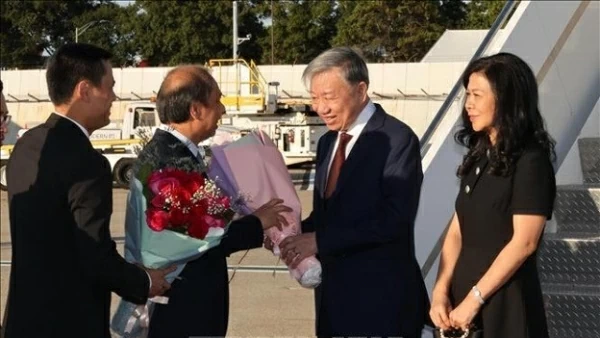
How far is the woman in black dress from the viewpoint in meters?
3.46

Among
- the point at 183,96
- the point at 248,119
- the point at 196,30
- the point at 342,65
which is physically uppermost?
the point at 342,65

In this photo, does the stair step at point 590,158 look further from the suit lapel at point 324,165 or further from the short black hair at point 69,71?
the short black hair at point 69,71

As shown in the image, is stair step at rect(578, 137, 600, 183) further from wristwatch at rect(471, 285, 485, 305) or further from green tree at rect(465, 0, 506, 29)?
green tree at rect(465, 0, 506, 29)

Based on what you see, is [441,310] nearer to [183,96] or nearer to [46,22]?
[183,96]

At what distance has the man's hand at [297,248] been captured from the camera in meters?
3.75

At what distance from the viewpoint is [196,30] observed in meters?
36.6

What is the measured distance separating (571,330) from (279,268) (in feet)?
20.7

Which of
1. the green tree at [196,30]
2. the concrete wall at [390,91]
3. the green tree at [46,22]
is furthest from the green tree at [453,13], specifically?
the green tree at [46,22]

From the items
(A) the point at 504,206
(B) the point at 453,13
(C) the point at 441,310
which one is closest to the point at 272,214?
(C) the point at 441,310

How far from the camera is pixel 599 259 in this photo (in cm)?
505

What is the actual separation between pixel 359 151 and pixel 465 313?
0.71 meters

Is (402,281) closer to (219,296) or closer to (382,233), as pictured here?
(382,233)

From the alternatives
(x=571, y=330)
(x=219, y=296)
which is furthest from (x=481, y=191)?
(x=571, y=330)

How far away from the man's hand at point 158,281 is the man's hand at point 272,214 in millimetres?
397
